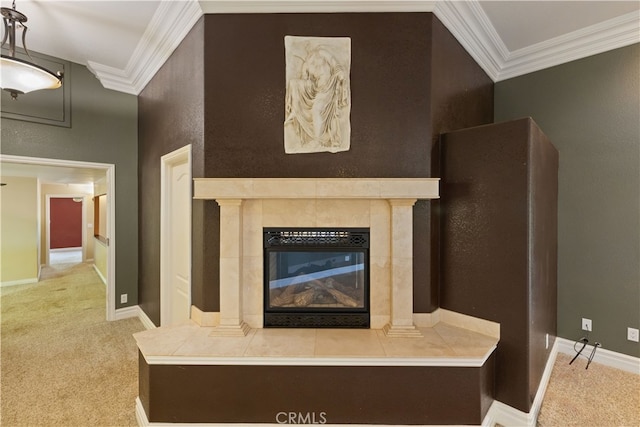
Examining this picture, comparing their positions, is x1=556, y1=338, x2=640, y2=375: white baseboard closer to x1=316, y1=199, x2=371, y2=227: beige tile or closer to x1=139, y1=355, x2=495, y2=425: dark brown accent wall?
x1=139, y1=355, x2=495, y2=425: dark brown accent wall

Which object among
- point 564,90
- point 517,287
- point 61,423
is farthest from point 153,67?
point 564,90

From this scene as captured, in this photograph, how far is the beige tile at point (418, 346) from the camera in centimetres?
166

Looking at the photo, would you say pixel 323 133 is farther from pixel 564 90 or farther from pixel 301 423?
pixel 564 90

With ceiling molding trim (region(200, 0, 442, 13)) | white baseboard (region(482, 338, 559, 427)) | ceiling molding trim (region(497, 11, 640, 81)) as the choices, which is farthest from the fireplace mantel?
ceiling molding trim (region(497, 11, 640, 81))

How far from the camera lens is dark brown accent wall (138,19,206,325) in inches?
84.4

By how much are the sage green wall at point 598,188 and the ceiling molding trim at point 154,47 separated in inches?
138

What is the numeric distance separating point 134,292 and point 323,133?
3.37 meters

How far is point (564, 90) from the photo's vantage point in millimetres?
2742

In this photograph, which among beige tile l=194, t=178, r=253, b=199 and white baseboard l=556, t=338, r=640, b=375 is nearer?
beige tile l=194, t=178, r=253, b=199

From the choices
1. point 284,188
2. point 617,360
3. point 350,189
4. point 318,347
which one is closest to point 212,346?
point 318,347

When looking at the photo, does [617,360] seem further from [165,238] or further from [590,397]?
[165,238]

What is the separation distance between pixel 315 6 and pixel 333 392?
8.68 ft

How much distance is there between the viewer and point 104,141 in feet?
11.1

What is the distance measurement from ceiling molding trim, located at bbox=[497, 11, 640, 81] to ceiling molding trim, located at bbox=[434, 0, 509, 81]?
0.15 meters
